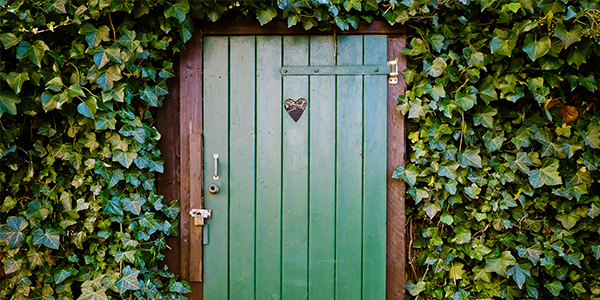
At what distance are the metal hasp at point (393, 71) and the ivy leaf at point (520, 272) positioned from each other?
1.17 meters

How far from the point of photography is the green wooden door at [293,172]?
181 cm

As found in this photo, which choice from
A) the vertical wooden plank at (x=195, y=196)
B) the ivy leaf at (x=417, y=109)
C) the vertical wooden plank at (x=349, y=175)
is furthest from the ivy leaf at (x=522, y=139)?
the vertical wooden plank at (x=195, y=196)

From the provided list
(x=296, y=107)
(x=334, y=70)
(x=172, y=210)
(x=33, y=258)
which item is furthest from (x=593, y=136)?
(x=33, y=258)

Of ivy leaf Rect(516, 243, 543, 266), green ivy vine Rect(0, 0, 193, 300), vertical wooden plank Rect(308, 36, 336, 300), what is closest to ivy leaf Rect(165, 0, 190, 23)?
green ivy vine Rect(0, 0, 193, 300)

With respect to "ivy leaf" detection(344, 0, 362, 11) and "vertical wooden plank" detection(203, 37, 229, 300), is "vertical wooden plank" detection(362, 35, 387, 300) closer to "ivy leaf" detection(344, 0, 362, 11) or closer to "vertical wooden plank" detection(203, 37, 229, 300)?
"ivy leaf" detection(344, 0, 362, 11)

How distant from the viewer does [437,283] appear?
1848 millimetres

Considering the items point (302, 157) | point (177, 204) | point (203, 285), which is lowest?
point (203, 285)

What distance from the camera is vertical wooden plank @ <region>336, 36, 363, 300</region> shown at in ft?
5.93

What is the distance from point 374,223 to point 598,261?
4.13 feet

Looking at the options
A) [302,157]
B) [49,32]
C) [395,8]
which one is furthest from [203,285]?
[395,8]

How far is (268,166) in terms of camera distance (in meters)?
1.83

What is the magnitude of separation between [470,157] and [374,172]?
508mm

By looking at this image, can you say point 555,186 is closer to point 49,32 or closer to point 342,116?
point 342,116

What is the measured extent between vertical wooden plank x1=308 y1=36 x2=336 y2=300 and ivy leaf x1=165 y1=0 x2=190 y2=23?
671mm
